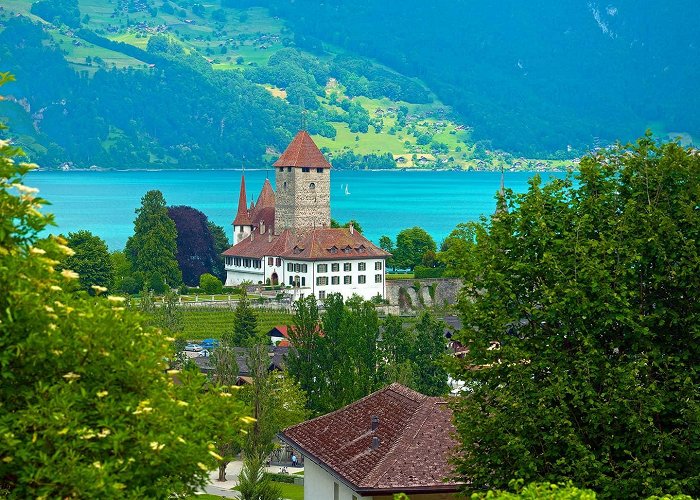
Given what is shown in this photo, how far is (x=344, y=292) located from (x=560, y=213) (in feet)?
310

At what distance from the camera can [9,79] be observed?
16.5 metres

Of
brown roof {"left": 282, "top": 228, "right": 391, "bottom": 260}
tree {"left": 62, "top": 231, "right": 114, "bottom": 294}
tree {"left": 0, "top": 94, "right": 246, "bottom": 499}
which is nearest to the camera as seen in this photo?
tree {"left": 0, "top": 94, "right": 246, "bottom": 499}

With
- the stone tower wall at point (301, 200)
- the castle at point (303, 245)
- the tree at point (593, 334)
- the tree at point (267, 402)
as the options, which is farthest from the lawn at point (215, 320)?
the tree at point (593, 334)

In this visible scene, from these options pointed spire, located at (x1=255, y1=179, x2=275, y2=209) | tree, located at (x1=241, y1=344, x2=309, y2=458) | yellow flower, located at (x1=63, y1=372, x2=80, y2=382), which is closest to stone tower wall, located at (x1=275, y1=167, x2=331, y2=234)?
pointed spire, located at (x1=255, y1=179, x2=275, y2=209)

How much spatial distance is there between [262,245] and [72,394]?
361 feet

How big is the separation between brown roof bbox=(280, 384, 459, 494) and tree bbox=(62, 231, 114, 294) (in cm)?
7729

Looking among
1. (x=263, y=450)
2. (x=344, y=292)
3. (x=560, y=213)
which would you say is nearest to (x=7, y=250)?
(x=560, y=213)

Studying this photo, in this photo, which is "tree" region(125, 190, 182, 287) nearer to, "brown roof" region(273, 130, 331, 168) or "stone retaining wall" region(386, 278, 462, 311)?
"brown roof" region(273, 130, 331, 168)

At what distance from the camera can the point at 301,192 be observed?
127 meters

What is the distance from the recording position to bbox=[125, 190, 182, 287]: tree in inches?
4884

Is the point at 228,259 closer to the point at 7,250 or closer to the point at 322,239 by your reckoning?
the point at 322,239

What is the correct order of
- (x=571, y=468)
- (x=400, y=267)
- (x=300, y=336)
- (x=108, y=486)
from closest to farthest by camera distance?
(x=108, y=486) → (x=571, y=468) → (x=300, y=336) → (x=400, y=267)

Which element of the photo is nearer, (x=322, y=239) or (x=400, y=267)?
(x=322, y=239)

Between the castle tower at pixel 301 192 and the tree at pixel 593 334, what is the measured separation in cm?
9919
